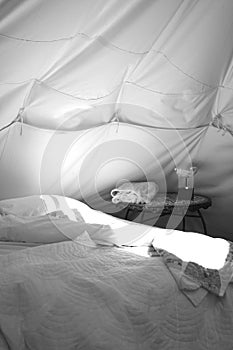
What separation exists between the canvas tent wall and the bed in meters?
0.83

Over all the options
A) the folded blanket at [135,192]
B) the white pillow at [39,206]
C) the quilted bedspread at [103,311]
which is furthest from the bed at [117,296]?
the folded blanket at [135,192]

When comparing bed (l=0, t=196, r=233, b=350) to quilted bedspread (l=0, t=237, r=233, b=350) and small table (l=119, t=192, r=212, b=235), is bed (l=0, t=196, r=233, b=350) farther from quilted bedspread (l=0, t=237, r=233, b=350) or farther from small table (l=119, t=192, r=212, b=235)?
small table (l=119, t=192, r=212, b=235)

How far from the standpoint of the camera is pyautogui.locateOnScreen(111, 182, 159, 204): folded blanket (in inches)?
106

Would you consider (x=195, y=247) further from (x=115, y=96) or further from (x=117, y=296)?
(x=115, y=96)

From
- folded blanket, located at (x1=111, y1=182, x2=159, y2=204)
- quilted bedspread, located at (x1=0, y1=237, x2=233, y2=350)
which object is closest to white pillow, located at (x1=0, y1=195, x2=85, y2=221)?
folded blanket, located at (x1=111, y1=182, x2=159, y2=204)

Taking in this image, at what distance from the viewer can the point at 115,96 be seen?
7.37 feet

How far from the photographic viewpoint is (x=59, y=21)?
50.9 inches

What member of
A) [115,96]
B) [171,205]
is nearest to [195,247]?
[171,205]

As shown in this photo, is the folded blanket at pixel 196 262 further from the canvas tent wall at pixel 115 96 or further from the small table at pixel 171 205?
the canvas tent wall at pixel 115 96

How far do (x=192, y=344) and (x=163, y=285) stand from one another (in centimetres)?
23

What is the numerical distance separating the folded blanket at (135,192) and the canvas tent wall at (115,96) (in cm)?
14

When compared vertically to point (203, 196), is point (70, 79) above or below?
above

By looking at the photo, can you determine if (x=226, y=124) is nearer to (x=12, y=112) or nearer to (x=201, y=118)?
(x=201, y=118)

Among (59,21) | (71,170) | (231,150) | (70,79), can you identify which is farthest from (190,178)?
(59,21)
